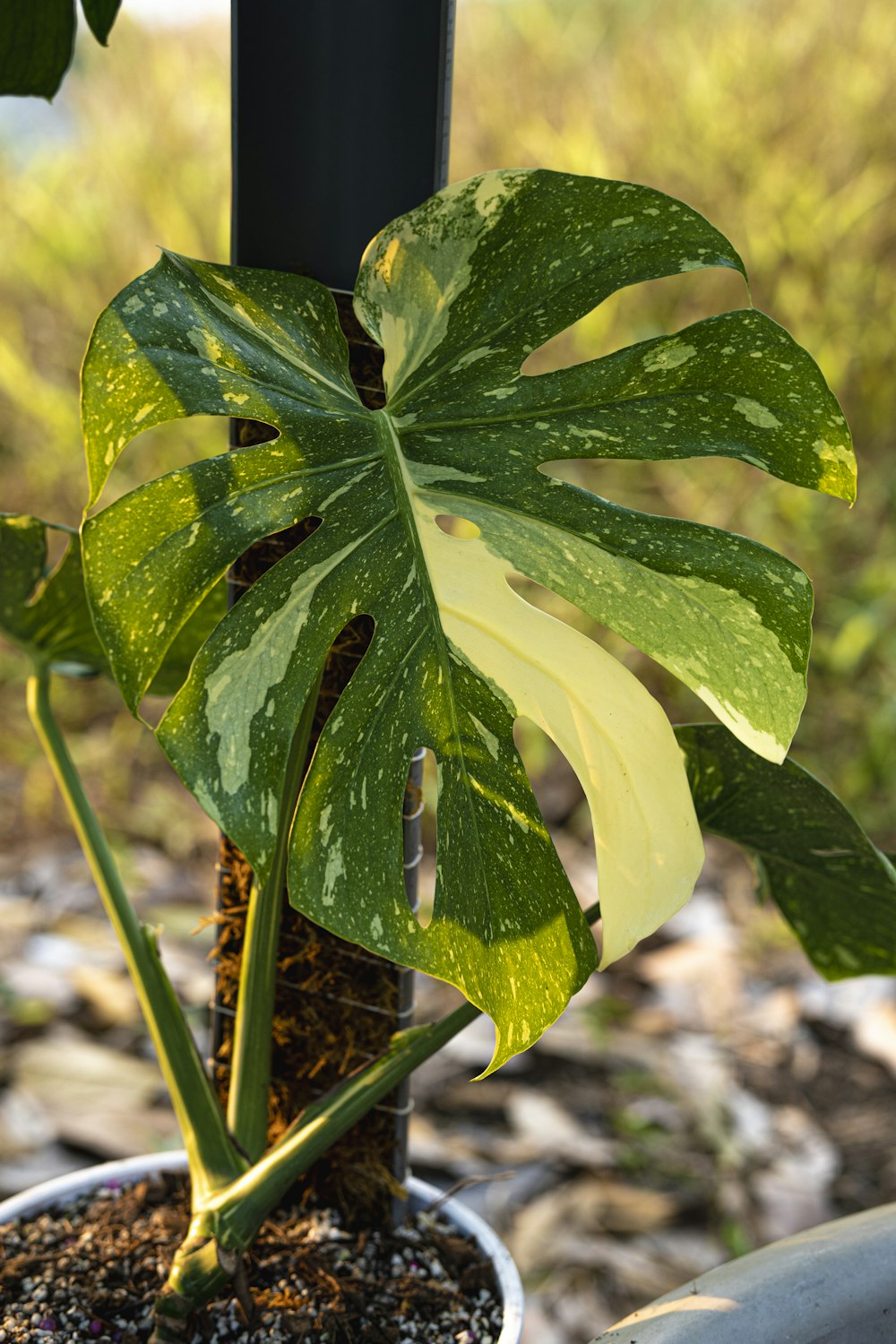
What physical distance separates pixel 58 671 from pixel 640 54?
1892 millimetres

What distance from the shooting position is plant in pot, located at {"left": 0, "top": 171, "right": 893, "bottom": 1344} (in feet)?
1.64

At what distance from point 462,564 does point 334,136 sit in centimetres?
24

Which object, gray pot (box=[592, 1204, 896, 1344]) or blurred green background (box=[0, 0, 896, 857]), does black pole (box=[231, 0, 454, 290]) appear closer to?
gray pot (box=[592, 1204, 896, 1344])

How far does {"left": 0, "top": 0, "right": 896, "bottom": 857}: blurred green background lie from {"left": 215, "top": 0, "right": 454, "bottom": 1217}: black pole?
4.05 ft

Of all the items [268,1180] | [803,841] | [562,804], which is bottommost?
[562,804]

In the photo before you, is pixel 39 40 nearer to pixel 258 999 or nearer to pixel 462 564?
pixel 462 564

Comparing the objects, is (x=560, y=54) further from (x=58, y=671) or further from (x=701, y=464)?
(x=58, y=671)

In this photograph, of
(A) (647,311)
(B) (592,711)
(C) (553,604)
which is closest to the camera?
(B) (592,711)

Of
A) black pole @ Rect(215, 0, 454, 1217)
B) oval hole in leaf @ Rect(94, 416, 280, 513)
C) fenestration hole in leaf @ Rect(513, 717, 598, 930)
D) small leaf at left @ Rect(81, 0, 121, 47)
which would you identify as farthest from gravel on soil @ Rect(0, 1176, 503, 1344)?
oval hole in leaf @ Rect(94, 416, 280, 513)

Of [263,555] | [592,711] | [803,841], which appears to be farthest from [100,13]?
[803,841]

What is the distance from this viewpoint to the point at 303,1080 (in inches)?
29.1

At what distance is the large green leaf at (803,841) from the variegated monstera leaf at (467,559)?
0.43 ft

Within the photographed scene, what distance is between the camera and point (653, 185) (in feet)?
6.72

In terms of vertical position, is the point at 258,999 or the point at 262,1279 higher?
the point at 258,999
